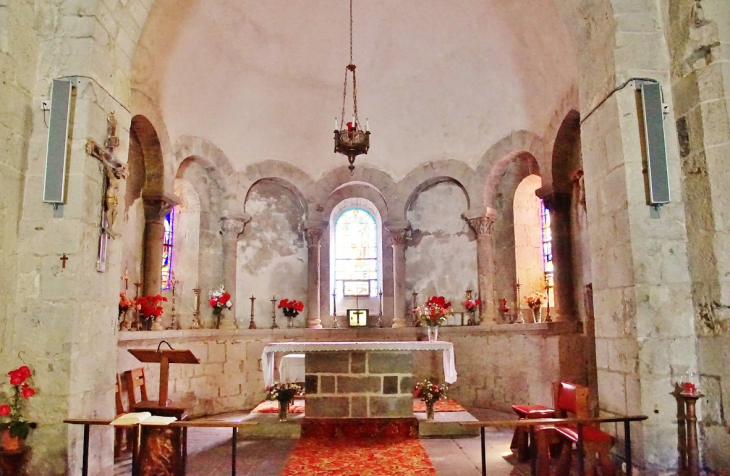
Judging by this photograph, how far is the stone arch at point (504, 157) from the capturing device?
10288 mm

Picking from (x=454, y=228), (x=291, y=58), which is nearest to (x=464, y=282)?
(x=454, y=228)

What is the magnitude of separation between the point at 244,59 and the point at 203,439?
676 centimetres

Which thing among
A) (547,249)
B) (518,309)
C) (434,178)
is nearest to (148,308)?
(434,178)

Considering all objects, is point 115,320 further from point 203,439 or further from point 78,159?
point 203,439

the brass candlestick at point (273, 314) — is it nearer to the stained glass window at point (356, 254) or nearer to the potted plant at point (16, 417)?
the stained glass window at point (356, 254)

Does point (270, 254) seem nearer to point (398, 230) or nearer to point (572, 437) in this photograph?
point (398, 230)

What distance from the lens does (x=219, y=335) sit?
10.4 metres

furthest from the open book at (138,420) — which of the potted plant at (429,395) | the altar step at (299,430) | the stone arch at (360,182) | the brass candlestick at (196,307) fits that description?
the stone arch at (360,182)

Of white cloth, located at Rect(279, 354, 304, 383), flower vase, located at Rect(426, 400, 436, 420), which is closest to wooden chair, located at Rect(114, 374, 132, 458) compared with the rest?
white cloth, located at Rect(279, 354, 304, 383)

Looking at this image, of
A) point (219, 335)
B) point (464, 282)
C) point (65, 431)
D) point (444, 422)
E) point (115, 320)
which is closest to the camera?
point (65, 431)

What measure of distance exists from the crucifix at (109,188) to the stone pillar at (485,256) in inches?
278

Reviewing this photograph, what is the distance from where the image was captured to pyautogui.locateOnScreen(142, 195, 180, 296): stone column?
31.2 ft

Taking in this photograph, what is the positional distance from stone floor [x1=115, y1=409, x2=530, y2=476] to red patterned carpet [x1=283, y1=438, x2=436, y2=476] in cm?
11

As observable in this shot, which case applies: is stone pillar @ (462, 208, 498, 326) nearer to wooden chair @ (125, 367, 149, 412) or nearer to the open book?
wooden chair @ (125, 367, 149, 412)
